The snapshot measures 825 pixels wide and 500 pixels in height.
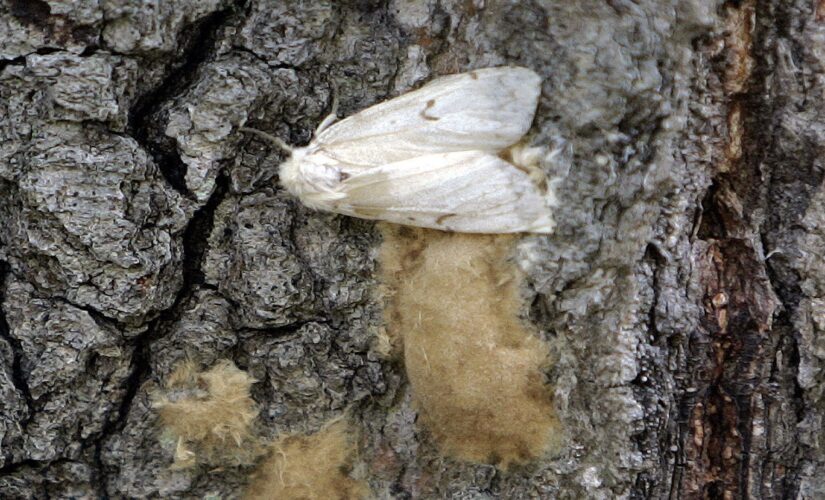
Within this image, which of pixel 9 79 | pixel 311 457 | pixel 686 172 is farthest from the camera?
pixel 311 457

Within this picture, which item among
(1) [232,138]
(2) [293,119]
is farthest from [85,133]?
(2) [293,119]

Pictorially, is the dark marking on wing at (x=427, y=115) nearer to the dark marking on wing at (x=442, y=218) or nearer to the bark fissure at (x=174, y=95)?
the dark marking on wing at (x=442, y=218)

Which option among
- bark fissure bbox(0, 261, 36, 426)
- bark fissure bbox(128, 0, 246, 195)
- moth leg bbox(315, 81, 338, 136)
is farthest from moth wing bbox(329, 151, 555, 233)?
bark fissure bbox(0, 261, 36, 426)

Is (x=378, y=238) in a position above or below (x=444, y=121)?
below

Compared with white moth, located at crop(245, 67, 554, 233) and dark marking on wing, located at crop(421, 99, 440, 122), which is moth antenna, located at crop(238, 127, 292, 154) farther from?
dark marking on wing, located at crop(421, 99, 440, 122)

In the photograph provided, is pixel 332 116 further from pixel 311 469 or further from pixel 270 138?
pixel 311 469

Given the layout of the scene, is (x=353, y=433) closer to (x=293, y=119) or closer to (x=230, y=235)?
(x=230, y=235)

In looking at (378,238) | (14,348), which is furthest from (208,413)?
(378,238)
